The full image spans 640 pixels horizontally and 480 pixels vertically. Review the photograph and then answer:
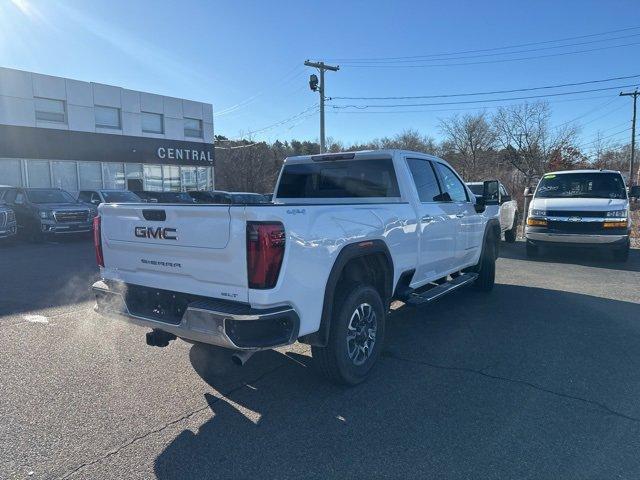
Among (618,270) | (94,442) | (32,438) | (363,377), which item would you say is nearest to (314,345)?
(363,377)

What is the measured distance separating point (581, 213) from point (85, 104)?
23.1 m

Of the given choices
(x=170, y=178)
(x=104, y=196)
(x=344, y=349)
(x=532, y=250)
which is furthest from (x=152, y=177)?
(x=344, y=349)

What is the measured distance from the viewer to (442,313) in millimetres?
6355

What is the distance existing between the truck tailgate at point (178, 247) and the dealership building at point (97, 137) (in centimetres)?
2130

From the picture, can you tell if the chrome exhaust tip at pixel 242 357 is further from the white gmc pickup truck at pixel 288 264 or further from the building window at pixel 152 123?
the building window at pixel 152 123

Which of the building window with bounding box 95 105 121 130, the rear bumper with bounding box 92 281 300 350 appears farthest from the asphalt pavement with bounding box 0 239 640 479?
the building window with bounding box 95 105 121 130

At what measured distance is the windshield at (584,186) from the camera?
11.0 meters

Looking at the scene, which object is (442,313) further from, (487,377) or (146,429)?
(146,429)

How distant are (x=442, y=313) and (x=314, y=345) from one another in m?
3.15

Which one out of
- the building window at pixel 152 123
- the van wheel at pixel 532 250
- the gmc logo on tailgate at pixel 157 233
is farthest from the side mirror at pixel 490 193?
the building window at pixel 152 123

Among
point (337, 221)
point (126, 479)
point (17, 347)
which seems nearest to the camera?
point (126, 479)

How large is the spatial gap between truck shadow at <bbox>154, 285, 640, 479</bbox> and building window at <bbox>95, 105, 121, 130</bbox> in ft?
76.7

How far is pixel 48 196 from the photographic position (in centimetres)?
1555

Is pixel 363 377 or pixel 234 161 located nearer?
pixel 363 377
